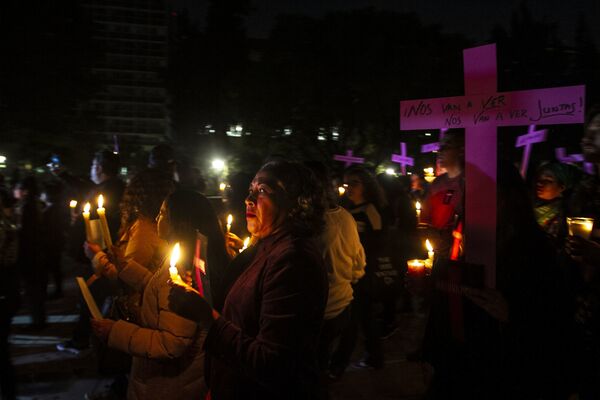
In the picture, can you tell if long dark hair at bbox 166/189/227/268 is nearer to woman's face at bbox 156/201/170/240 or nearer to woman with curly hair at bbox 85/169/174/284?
woman's face at bbox 156/201/170/240

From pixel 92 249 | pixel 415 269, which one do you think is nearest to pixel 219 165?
pixel 92 249

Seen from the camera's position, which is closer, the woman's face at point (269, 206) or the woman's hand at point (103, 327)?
the woman's face at point (269, 206)

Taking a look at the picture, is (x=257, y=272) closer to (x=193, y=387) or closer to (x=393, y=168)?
(x=193, y=387)

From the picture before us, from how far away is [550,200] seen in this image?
4.93 m

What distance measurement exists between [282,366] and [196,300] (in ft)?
1.41

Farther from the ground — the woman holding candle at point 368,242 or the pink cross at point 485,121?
the pink cross at point 485,121

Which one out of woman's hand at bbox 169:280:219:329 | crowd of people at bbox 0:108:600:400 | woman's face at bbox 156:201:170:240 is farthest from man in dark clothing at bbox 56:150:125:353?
woman's hand at bbox 169:280:219:329

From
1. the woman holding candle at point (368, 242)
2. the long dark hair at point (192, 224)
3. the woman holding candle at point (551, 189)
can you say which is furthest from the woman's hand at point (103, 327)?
the woman holding candle at point (551, 189)

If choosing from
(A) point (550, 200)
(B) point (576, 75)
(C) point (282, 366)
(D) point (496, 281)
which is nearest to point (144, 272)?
(C) point (282, 366)

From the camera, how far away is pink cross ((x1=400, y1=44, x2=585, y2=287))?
2.42 m

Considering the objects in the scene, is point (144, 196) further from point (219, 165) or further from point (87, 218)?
point (219, 165)

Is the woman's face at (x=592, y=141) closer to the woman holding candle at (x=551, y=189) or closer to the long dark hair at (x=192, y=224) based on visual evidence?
the long dark hair at (x=192, y=224)

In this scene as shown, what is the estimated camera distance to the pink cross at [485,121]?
2418mm

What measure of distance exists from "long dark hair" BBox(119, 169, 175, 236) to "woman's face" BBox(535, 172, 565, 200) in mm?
3514
